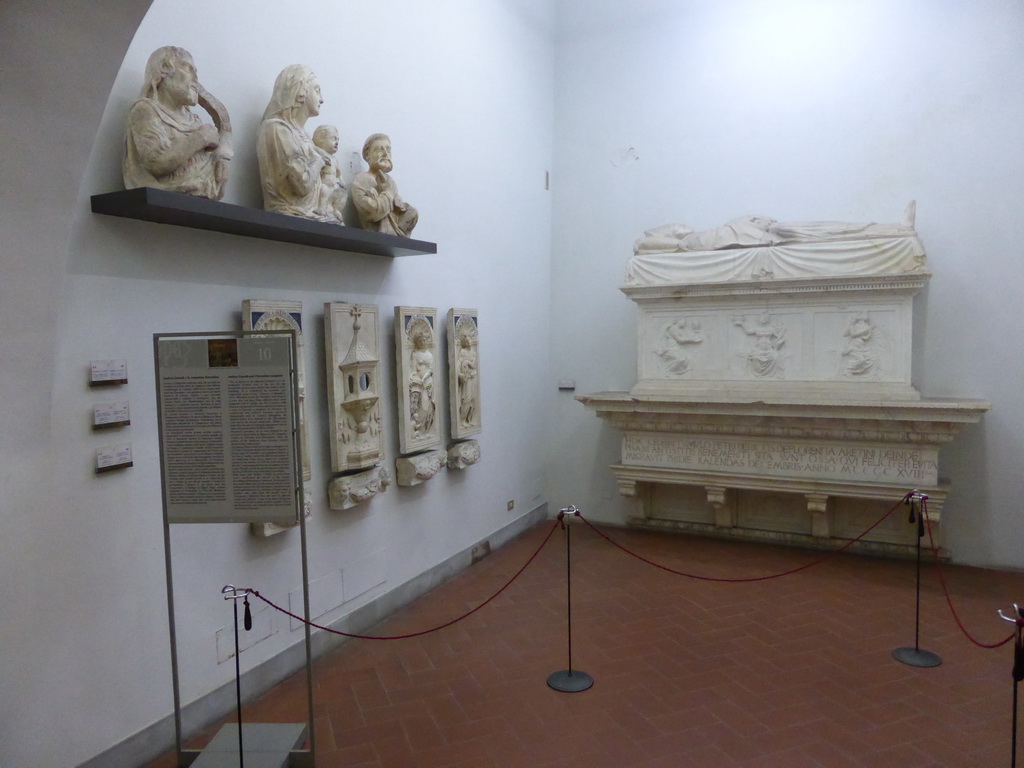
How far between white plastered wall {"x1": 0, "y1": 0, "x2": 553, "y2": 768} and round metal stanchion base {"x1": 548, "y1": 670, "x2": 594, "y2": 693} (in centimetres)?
146

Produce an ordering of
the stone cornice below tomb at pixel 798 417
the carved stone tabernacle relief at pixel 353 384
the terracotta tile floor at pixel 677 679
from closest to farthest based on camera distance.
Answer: the terracotta tile floor at pixel 677 679 → the carved stone tabernacle relief at pixel 353 384 → the stone cornice below tomb at pixel 798 417

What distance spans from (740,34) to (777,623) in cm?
541

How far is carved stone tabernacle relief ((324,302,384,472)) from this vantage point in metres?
4.19

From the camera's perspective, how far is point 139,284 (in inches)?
125

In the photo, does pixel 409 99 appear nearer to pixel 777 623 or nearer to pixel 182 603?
pixel 182 603

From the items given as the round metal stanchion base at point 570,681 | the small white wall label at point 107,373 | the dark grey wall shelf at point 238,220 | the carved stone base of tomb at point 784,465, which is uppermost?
the dark grey wall shelf at point 238,220

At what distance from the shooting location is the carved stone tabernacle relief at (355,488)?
4266 millimetres

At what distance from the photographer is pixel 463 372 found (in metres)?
5.69

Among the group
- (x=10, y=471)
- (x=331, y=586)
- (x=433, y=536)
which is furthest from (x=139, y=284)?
(x=433, y=536)

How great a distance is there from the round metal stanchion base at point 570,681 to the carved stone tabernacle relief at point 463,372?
2180 mm

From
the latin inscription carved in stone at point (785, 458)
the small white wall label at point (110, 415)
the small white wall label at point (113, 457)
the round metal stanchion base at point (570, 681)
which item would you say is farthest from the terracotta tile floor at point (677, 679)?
the small white wall label at point (110, 415)

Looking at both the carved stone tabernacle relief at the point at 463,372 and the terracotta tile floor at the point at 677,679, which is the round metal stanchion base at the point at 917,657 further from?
the carved stone tabernacle relief at the point at 463,372

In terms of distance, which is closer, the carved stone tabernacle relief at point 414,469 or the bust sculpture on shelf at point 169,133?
the bust sculpture on shelf at point 169,133

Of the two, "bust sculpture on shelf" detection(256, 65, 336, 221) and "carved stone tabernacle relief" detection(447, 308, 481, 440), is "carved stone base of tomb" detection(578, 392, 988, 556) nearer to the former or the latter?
"carved stone tabernacle relief" detection(447, 308, 481, 440)
